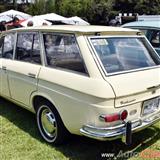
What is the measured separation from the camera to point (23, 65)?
16.2 feet

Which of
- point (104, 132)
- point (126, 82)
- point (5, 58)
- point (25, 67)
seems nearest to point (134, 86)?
point (126, 82)

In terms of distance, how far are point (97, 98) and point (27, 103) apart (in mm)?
1665

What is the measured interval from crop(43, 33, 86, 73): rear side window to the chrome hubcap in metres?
0.71

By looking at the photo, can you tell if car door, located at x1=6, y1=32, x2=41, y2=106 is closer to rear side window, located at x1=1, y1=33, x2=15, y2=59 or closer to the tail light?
rear side window, located at x1=1, y1=33, x2=15, y2=59

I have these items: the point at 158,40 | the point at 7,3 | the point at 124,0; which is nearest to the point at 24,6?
the point at 7,3

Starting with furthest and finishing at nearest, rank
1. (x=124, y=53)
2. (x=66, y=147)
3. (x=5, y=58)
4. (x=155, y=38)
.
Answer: (x=155, y=38) < (x=5, y=58) < (x=66, y=147) < (x=124, y=53)

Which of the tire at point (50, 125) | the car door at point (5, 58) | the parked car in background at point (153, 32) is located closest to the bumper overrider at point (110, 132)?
the tire at point (50, 125)

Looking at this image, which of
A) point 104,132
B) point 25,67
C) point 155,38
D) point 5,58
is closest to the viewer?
point 104,132

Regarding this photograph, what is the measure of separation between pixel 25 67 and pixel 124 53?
5.12 ft

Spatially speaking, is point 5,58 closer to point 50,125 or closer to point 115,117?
point 50,125

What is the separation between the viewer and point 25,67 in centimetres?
488

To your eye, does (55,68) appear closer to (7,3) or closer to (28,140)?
(28,140)

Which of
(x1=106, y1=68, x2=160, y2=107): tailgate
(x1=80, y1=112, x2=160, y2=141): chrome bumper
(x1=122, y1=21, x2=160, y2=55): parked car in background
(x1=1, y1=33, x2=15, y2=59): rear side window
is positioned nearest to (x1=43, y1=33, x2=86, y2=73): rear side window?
(x1=106, y1=68, x2=160, y2=107): tailgate

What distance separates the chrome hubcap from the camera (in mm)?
4453
